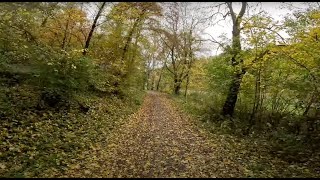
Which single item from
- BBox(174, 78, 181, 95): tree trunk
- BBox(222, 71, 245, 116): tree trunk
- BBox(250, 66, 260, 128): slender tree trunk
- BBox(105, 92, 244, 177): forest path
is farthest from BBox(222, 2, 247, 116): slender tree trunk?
BBox(174, 78, 181, 95): tree trunk

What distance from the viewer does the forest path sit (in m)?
6.89

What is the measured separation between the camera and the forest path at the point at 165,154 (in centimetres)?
689

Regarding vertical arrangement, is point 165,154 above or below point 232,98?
below

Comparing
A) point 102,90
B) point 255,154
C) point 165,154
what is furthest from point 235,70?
point 102,90

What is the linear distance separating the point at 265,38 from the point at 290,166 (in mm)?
4810

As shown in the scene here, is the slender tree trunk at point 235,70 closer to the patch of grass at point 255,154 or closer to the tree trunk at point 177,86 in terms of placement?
the patch of grass at point 255,154

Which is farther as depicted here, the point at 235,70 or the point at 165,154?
the point at 235,70

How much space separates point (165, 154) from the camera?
8.35m

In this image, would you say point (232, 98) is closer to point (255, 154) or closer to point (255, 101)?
point (255, 101)

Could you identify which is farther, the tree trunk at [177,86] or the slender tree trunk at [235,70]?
the tree trunk at [177,86]

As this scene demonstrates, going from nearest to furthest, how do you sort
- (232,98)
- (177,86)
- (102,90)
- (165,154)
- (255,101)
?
(165,154) < (255,101) < (232,98) < (102,90) < (177,86)

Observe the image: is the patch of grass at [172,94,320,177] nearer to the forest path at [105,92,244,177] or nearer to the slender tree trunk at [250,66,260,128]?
the forest path at [105,92,244,177]

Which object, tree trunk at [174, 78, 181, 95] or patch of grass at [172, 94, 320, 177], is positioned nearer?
patch of grass at [172, 94, 320, 177]

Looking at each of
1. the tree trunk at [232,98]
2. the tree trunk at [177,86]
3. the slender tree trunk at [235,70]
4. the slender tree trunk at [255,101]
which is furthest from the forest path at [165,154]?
the tree trunk at [177,86]
